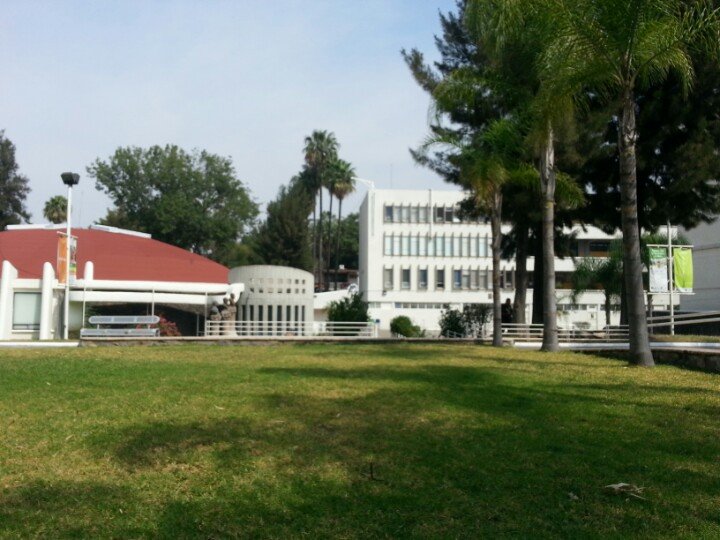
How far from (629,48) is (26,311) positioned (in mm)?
27043

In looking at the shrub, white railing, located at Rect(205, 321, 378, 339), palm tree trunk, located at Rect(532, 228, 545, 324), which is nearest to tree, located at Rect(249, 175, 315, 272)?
the shrub

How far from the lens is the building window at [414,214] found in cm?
5841

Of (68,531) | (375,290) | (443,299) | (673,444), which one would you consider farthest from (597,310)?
(68,531)

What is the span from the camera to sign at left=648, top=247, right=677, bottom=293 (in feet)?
68.9

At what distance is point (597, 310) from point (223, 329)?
33843mm

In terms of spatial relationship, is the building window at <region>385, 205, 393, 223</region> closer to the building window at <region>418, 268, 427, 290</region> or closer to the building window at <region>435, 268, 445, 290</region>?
the building window at <region>418, 268, 427, 290</region>

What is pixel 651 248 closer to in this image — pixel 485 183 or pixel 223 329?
pixel 485 183

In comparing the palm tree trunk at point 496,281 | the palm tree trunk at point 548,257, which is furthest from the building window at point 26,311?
the palm tree trunk at point 548,257

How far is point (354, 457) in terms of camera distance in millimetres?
6066

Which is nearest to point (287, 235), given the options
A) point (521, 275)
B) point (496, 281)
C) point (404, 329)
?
point (404, 329)

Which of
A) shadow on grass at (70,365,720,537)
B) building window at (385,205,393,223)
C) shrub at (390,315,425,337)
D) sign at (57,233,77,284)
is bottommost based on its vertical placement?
shadow on grass at (70,365,720,537)

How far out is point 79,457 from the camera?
5.95 metres

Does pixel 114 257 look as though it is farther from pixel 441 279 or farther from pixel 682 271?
pixel 441 279

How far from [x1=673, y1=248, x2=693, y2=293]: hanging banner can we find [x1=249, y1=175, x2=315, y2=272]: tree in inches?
1673
